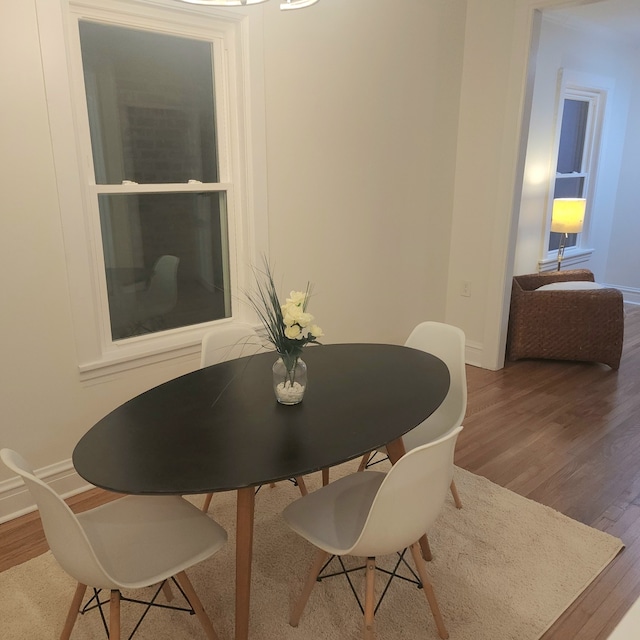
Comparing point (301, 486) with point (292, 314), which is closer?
point (292, 314)

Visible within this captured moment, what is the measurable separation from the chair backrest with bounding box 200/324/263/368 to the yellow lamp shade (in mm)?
3697

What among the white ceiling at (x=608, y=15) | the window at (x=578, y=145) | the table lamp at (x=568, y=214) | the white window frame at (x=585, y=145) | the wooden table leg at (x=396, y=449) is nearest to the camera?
the wooden table leg at (x=396, y=449)

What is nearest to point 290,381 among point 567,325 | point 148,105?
point 148,105

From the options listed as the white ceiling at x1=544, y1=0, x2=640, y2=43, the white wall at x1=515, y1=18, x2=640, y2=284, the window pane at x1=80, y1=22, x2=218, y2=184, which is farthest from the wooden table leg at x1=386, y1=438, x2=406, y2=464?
the white ceiling at x1=544, y1=0, x2=640, y2=43

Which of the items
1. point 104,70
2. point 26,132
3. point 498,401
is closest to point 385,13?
point 104,70

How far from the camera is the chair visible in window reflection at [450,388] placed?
2.27 meters

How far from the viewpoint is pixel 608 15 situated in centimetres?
485

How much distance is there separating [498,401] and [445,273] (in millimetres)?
1159

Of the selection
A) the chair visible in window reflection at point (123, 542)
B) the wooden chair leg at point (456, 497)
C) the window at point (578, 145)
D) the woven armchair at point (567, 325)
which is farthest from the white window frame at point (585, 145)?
the chair visible in window reflection at point (123, 542)

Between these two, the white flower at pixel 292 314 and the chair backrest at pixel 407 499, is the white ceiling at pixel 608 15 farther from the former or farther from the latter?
the chair backrest at pixel 407 499

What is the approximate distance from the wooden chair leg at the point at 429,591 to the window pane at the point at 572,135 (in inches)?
197

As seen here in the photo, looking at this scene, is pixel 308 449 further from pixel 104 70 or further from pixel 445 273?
pixel 445 273

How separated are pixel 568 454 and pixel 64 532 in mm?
2586

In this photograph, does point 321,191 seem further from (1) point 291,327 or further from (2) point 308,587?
(2) point 308,587
